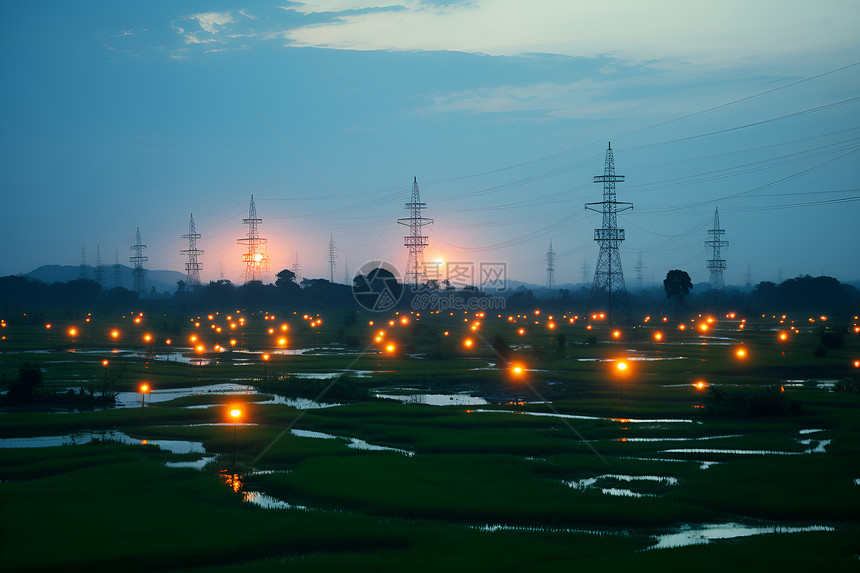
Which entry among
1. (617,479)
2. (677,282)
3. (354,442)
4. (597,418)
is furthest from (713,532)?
(677,282)

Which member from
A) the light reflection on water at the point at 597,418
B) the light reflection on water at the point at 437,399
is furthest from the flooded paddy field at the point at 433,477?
the light reflection on water at the point at 597,418

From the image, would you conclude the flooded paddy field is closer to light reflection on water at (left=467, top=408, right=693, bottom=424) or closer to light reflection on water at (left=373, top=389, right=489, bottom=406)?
light reflection on water at (left=373, top=389, right=489, bottom=406)

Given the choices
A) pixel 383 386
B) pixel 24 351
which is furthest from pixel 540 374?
pixel 24 351

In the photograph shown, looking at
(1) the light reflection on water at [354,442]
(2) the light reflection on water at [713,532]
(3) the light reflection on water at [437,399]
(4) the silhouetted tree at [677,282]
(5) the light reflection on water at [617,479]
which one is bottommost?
(2) the light reflection on water at [713,532]

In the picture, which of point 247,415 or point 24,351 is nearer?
point 247,415

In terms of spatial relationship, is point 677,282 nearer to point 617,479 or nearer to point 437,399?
point 437,399

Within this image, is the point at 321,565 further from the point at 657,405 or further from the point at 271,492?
the point at 657,405

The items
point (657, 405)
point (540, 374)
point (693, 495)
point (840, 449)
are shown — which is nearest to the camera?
point (693, 495)

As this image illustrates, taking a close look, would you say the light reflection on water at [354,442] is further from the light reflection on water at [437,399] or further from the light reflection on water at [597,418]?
the light reflection on water at [437,399]

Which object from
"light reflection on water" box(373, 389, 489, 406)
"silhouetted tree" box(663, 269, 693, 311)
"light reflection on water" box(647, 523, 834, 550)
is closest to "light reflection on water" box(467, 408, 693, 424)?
"light reflection on water" box(373, 389, 489, 406)

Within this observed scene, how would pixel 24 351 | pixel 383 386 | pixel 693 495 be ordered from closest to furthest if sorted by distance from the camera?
pixel 693 495 < pixel 383 386 < pixel 24 351
